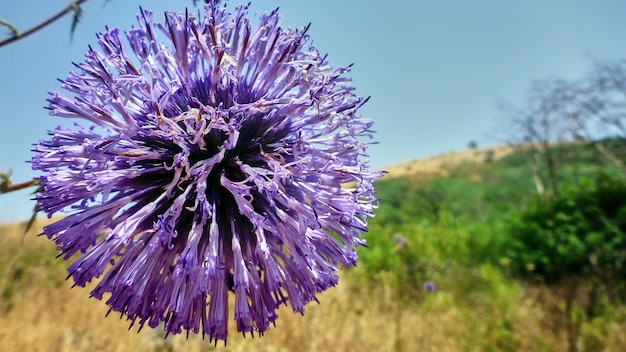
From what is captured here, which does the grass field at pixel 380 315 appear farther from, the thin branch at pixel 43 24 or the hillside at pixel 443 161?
the hillside at pixel 443 161

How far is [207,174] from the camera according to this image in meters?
1.32

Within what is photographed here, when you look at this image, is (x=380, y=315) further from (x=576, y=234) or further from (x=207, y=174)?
(x=576, y=234)

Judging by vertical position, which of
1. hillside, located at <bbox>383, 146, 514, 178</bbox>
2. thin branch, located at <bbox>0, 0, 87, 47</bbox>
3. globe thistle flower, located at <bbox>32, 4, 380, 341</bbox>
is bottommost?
globe thistle flower, located at <bbox>32, 4, 380, 341</bbox>

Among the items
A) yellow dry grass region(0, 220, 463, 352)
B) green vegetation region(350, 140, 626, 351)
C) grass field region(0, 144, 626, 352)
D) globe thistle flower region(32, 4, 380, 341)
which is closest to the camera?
globe thistle flower region(32, 4, 380, 341)

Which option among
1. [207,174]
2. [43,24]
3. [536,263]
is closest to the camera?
[207,174]

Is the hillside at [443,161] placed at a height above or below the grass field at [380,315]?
above

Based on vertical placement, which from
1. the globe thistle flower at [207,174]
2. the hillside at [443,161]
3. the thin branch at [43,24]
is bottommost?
the globe thistle flower at [207,174]

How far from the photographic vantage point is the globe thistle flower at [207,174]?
4.13ft

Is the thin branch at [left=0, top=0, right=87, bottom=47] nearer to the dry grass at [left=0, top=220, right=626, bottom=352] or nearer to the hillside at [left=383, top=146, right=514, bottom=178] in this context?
the dry grass at [left=0, top=220, right=626, bottom=352]

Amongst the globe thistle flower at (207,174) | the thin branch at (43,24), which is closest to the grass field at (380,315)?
the globe thistle flower at (207,174)

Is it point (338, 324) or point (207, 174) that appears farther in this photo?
point (338, 324)

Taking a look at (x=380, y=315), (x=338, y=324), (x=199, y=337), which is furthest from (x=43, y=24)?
(x=380, y=315)

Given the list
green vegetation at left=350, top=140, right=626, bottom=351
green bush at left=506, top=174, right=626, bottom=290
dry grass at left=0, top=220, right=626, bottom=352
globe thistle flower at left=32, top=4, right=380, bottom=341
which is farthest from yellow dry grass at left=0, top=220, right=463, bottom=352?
green bush at left=506, top=174, right=626, bottom=290

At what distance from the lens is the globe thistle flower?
4.13 ft
